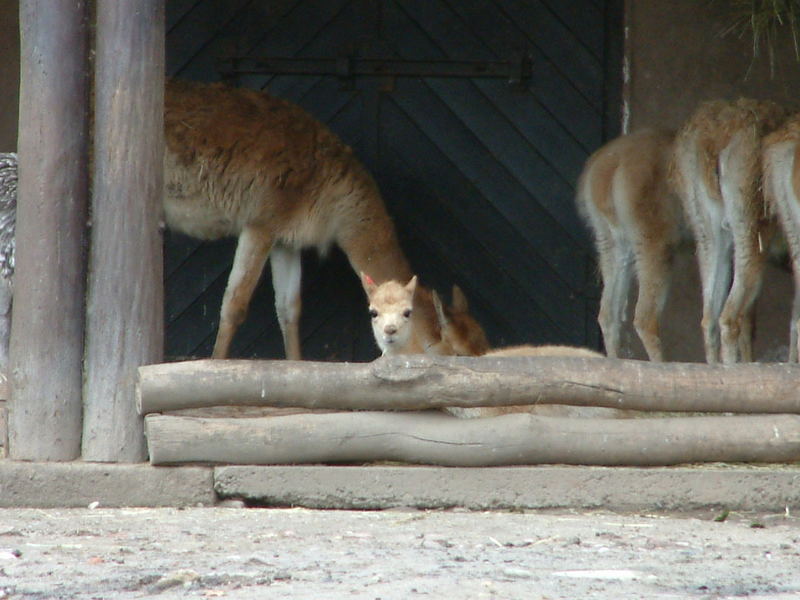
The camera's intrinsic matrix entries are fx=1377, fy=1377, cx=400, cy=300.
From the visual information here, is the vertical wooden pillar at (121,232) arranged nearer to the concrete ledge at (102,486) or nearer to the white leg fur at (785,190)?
the concrete ledge at (102,486)

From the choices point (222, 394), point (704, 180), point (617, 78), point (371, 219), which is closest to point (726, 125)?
point (704, 180)

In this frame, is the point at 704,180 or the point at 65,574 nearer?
the point at 65,574

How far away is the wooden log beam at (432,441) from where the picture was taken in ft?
19.3

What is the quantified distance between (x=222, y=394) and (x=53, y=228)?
1017mm

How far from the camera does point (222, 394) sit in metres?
5.93

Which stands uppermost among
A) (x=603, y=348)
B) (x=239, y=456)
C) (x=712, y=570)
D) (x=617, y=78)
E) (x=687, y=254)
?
(x=617, y=78)

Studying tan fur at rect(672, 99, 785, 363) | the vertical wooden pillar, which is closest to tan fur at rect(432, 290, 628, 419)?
tan fur at rect(672, 99, 785, 363)

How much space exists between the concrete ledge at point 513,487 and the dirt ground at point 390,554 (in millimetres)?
102

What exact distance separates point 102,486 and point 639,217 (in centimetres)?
380

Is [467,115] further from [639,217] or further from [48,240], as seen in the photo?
[48,240]

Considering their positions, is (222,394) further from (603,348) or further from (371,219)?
(603,348)

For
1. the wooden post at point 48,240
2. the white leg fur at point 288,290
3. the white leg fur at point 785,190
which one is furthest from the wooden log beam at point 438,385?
the white leg fur at point 288,290

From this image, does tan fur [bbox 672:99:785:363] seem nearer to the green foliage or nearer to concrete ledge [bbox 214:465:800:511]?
the green foliage

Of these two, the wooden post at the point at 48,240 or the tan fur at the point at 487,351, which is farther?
the tan fur at the point at 487,351
